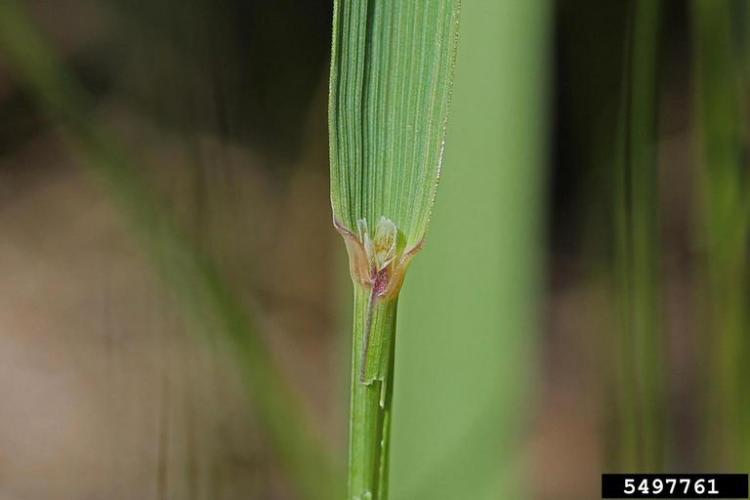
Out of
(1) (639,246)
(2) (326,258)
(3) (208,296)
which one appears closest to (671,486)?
(1) (639,246)

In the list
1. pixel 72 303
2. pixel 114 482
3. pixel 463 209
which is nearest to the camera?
pixel 463 209

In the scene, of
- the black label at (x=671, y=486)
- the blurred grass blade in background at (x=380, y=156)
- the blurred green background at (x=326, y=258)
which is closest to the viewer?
the blurred grass blade in background at (x=380, y=156)

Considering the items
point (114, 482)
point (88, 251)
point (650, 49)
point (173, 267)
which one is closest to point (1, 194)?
point (88, 251)

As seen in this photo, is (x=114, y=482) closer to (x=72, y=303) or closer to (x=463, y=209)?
(x=72, y=303)

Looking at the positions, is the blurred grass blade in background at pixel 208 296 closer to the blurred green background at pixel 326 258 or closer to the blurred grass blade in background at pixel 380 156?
the blurred green background at pixel 326 258

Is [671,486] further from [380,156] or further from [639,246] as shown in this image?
[380,156]

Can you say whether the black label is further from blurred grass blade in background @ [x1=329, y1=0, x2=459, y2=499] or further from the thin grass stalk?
blurred grass blade in background @ [x1=329, y1=0, x2=459, y2=499]

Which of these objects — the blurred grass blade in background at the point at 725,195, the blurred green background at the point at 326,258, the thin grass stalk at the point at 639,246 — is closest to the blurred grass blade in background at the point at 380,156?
the blurred green background at the point at 326,258

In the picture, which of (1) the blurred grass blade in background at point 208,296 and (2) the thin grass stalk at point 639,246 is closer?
(2) the thin grass stalk at point 639,246
